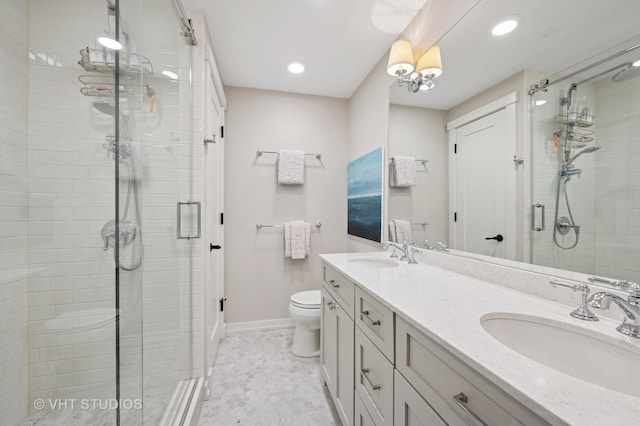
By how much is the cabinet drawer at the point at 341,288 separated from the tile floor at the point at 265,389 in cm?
68

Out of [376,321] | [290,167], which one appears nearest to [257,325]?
[290,167]

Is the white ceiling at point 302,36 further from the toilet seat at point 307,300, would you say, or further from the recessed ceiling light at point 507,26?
the toilet seat at point 307,300

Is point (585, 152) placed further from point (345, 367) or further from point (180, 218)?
point (180, 218)

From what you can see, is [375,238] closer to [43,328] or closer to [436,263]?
[436,263]


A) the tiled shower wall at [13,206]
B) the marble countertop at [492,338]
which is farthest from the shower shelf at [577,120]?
the tiled shower wall at [13,206]

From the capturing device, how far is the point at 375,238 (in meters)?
2.02

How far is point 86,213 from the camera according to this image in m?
1.33

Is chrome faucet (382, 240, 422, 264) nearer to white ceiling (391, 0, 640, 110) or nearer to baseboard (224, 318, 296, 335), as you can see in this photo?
white ceiling (391, 0, 640, 110)

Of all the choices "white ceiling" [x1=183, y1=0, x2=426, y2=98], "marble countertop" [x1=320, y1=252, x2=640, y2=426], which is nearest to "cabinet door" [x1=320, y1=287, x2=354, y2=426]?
"marble countertop" [x1=320, y1=252, x2=640, y2=426]

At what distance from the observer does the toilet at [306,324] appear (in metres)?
1.91

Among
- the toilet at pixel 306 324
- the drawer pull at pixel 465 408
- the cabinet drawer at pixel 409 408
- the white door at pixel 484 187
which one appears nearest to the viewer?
the drawer pull at pixel 465 408

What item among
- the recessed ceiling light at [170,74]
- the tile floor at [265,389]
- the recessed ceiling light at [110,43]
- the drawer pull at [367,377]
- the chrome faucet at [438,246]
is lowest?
the tile floor at [265,389]

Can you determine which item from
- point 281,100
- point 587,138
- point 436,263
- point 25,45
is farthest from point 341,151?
point 25,45

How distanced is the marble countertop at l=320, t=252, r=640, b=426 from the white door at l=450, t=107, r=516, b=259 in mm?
195
